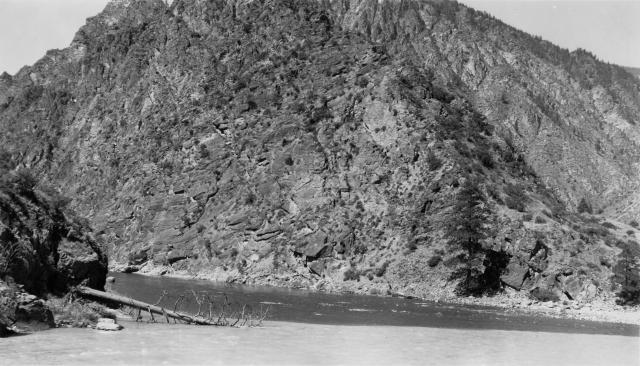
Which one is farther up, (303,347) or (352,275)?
(352,275)

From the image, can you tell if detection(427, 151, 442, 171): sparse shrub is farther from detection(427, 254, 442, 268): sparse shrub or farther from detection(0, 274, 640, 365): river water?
detection(0, 274, 640, 365): river water

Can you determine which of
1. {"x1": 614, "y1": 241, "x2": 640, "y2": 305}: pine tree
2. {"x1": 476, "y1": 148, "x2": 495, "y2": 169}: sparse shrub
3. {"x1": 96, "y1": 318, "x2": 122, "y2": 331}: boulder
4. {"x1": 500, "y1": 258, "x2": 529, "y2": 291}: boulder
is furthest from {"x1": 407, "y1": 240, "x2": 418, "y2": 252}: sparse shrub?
{"x1": 96, "y1": 318, "x2": 122, "y2": 331}: boulder

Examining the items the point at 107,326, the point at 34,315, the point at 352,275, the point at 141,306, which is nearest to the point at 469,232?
the point at 352,275

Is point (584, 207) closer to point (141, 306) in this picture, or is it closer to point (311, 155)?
point (311, 155)

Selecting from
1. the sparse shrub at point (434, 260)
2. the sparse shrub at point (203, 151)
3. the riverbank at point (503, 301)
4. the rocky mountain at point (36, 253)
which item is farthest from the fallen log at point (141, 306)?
the sparse shrub at point (203, 151)

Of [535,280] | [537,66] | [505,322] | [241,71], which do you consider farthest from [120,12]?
[505,322]

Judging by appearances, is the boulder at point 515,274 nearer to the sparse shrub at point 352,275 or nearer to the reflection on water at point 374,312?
the reflection on water at point 374,312

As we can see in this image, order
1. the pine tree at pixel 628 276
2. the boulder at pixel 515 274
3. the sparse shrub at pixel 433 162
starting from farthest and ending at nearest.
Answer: the sparse shrub at pixel 433 162 → the boulder at pixel 515 274 → the pine tree at pixel 628 276
